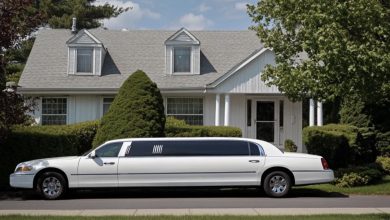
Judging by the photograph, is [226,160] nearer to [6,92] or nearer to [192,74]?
[6,92]

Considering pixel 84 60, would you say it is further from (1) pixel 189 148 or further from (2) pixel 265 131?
(1) pixel 189 148

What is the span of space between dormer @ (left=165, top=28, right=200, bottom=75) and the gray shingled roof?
0.39 metres

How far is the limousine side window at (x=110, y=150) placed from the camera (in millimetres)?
14609

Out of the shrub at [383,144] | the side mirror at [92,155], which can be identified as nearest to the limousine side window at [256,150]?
the side mirror at [92,155]

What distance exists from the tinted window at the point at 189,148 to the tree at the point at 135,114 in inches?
117

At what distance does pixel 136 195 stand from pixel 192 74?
468 inches

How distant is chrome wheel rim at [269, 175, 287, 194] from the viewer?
14531mm

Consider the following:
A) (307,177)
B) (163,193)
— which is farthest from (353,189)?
(163,193)

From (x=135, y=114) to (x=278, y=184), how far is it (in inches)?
219

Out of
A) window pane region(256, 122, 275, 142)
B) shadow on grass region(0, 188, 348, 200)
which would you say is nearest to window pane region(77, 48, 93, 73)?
window pane region(256, 122, 275, 142)

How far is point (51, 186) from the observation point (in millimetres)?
14516

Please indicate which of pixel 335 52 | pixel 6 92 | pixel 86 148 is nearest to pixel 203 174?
pixel 335 52

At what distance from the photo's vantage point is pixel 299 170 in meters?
14.5

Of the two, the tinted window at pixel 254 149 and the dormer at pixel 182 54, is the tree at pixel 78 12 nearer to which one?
the dormer at pixel 182 54
